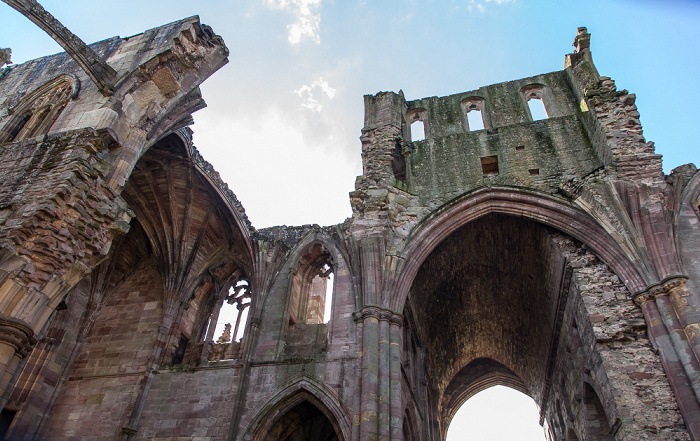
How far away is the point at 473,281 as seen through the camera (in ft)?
40.6

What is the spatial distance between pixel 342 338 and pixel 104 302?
6.12 m

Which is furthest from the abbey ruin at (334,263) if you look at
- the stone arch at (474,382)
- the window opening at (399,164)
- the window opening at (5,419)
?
the stone arch at (474,382)

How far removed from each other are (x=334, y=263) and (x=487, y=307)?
5537 millimetres

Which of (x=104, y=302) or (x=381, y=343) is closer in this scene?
(x=381, y=343)

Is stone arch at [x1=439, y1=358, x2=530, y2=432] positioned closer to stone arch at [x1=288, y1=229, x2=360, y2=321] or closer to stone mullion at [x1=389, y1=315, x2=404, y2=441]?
stone arch at [x1=288, y1=229, x2=360, y2=321]

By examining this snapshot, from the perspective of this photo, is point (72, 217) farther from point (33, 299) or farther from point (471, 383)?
point (471, 383)

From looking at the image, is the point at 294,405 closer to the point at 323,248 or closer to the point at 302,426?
the point at 302,426

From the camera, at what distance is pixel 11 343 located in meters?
5.29

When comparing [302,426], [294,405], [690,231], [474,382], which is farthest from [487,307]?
[294,405]

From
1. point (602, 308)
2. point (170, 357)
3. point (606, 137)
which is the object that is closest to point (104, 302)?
point (170, 357)

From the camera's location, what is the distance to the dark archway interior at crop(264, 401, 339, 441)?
27.3 ft

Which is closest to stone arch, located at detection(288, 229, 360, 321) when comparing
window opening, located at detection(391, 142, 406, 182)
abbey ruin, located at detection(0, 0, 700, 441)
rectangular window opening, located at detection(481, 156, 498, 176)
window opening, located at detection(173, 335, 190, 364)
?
abbey ruin, located at detection(0, 0, 700, 441)

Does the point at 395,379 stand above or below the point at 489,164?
below

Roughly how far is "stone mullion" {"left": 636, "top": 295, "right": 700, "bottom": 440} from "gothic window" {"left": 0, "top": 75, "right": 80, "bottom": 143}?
32.0ft
